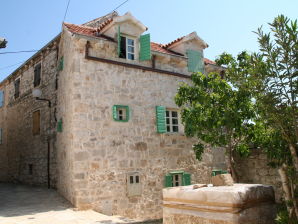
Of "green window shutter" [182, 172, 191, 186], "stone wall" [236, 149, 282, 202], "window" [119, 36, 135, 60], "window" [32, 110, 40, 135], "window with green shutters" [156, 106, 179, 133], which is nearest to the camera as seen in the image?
"stone wall" [236, 149, 282, 202]

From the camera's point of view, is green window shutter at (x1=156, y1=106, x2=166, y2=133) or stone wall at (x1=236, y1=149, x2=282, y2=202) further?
green window shutter at (x1=156, y1=106, x2=166, y2=133)

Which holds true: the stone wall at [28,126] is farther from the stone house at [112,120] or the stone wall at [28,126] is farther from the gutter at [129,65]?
the gutter at [129,65]

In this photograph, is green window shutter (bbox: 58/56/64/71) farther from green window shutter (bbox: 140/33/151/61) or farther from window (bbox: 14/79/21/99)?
window (bbox: 14/79/21/99)

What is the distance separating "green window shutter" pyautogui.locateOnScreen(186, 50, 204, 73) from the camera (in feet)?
42.8

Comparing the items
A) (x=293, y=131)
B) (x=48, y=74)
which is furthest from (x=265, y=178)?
(x=48, y=74)

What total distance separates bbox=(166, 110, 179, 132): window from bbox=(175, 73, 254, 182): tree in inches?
99.4

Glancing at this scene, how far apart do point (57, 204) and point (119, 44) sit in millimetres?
5843

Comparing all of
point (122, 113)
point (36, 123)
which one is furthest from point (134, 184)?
point (36, 123)

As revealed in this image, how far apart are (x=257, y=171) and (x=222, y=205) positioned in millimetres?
5199

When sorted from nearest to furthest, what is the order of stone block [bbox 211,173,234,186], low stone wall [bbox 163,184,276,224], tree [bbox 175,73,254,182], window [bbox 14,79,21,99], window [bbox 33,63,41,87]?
low stone wall [bbox 163,184,276,224]
stone block [bbox 211,173,234,186]
tree [bbox 175,73,254,182]
window [bbox 33,63,41,87]
window [bbox 14,79,21,99]

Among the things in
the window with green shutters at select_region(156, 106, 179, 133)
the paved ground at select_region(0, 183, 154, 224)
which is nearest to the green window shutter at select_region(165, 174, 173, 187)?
the window with green shutters at select_region(156, 106, 179, 133)

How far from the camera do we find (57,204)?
9.31 m

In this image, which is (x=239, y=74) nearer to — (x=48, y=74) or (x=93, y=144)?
(x=93, y=144)

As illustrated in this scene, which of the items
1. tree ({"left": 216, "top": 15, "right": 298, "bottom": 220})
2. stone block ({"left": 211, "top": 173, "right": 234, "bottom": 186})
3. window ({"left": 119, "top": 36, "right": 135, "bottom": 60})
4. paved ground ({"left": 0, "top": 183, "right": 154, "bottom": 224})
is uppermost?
window ({"left": 119, "top": 36, "right": 135, "bottom": 60})
